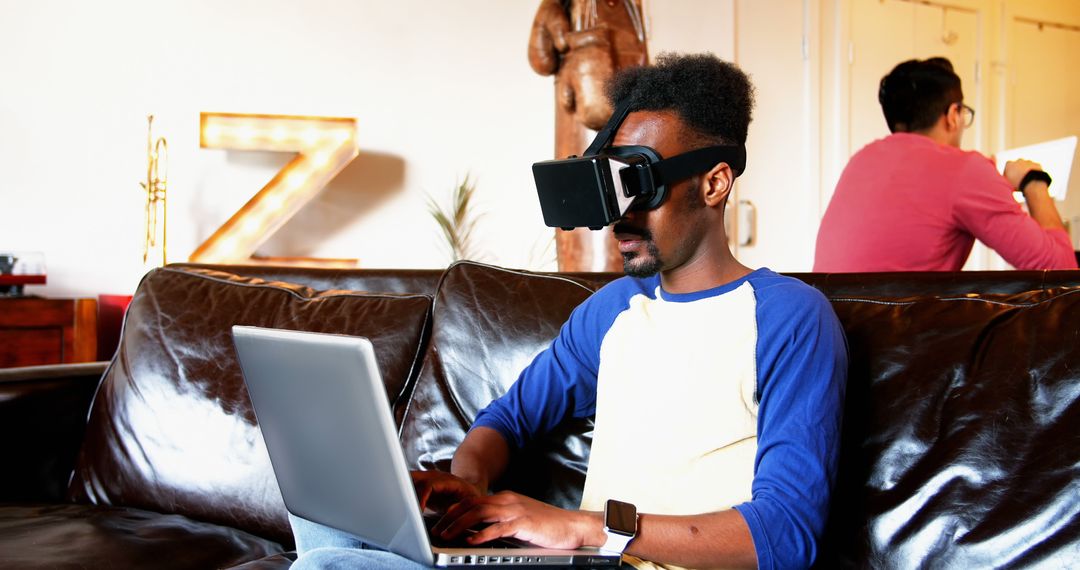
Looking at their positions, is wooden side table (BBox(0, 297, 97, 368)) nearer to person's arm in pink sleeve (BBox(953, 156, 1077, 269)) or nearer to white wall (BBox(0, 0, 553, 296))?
white wall (BBox(0, 0, 553, 296))

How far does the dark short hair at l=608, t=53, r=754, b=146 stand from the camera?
1.42 meters

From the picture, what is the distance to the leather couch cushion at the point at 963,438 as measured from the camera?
1237 millimetres

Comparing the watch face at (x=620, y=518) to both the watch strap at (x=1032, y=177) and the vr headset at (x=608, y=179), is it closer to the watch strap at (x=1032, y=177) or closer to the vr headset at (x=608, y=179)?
the vr headset at (x=608, y=179)

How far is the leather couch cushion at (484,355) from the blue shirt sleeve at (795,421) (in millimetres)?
455

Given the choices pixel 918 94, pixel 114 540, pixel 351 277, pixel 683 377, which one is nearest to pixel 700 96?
pixel 683 377

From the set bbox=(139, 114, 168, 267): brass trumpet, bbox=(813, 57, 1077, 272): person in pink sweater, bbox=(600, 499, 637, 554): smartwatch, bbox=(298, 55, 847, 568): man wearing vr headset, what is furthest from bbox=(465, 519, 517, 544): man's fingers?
bbox=(139, 114, 168, 267): brass trumpet

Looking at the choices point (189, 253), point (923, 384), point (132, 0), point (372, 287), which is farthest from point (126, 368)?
point (132, 0)

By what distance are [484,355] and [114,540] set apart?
0.70 m

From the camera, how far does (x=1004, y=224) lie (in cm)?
252

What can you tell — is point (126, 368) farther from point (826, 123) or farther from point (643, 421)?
point (826, 123)

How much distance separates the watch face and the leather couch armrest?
138 cm

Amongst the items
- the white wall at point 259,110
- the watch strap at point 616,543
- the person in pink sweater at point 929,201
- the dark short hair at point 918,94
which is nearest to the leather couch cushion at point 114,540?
the watch strap at point 616,543

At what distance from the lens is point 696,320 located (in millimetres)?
1407

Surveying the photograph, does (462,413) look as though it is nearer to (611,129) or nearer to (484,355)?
(484,355)
